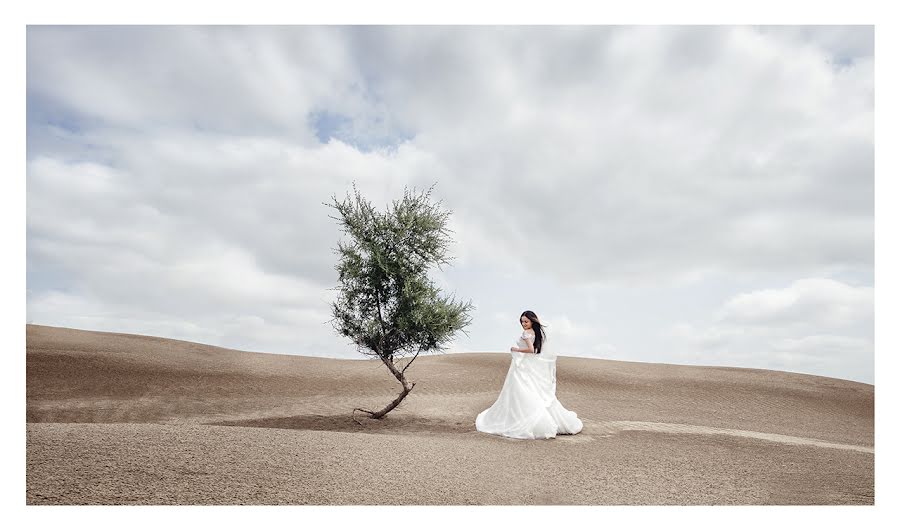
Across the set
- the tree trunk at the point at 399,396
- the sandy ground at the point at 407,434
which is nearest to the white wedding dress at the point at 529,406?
the sandy ground at the point at 407,434

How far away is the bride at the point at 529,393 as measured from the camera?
13.9 m

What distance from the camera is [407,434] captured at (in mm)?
14703

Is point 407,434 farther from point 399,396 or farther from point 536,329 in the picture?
point 536,329

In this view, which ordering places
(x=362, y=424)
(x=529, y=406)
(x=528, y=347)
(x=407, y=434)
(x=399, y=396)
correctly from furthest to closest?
(x=399, y=396), (x=362, y=424), (x=407, y=434), (x=528, y=347), (x=529, y=406)

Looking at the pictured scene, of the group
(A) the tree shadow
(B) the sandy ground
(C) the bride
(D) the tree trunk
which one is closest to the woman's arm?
(C) the bride

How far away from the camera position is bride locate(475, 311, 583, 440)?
13.9 metres

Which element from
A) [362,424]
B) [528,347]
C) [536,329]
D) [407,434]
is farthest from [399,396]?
[536,329]

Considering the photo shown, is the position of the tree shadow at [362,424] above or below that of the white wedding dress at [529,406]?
below

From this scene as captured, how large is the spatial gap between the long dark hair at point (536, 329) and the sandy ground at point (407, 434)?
8.13 feet

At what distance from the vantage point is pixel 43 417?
18.2 meters

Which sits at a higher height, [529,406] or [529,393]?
[529,393]

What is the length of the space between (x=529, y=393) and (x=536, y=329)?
5.63 feet

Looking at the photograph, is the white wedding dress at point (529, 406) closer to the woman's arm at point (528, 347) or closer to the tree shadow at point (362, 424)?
the woman's arm at point (528, 347)
